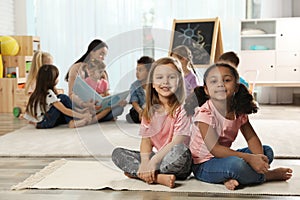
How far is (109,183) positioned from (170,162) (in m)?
0.26

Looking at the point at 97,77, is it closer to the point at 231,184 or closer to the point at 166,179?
the point at 166,179

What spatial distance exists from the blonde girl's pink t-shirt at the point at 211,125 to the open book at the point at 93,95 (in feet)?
5.90

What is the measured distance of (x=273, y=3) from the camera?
532 centimetres

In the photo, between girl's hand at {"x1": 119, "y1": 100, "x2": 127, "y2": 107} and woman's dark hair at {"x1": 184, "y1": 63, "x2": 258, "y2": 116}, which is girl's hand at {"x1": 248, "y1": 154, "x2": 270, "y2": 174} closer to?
woman's dark hair at {"x1": 184, "y1": 63, "x2": 258, "y2": 116}

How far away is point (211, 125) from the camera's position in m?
1.86

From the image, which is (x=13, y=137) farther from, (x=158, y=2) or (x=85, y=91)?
(x=158, y=2)

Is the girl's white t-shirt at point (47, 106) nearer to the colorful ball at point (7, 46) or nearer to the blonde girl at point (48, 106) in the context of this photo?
the blonde girl at point (48, 106)

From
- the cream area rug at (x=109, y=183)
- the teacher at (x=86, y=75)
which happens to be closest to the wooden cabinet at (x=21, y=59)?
the teacher at (x=86, y=75)

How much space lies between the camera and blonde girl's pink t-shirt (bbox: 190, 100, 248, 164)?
1.88 meters

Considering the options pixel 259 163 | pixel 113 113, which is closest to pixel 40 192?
pixel 259 163

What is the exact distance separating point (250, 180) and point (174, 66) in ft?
1.85

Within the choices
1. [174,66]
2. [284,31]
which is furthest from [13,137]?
[284,31]

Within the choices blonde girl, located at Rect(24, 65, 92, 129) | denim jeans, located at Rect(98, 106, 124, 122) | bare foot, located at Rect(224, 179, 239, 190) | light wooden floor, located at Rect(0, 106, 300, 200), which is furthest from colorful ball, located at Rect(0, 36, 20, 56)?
bare foot, located at Rect(224, 179, 239, 190)

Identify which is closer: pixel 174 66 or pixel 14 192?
pixel 14 192
